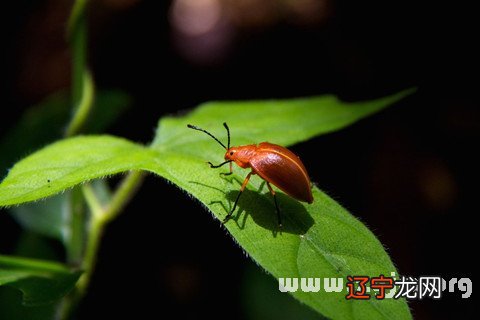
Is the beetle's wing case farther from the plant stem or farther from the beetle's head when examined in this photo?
the plant stem

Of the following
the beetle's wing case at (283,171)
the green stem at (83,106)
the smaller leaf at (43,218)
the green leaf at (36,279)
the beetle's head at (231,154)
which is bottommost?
the green leaf at (36,279)

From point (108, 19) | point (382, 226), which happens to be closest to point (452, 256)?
point (382, 226)

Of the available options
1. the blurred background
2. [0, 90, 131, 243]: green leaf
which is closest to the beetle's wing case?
[0, 90, 131, 243]: green leaf

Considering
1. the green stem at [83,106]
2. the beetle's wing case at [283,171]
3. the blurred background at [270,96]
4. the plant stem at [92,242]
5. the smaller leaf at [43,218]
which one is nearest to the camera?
the beetle's wing case at [283,171]

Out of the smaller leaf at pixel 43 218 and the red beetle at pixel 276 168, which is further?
the smaller leaf at pixel 43 218

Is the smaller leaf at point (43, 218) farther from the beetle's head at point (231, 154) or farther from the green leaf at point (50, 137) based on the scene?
the beetle's head at point (231, 154)

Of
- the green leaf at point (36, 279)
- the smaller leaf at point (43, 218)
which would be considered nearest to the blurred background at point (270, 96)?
the smaller leaf at point (43, 218)

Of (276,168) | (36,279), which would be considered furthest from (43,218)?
(276,168)
